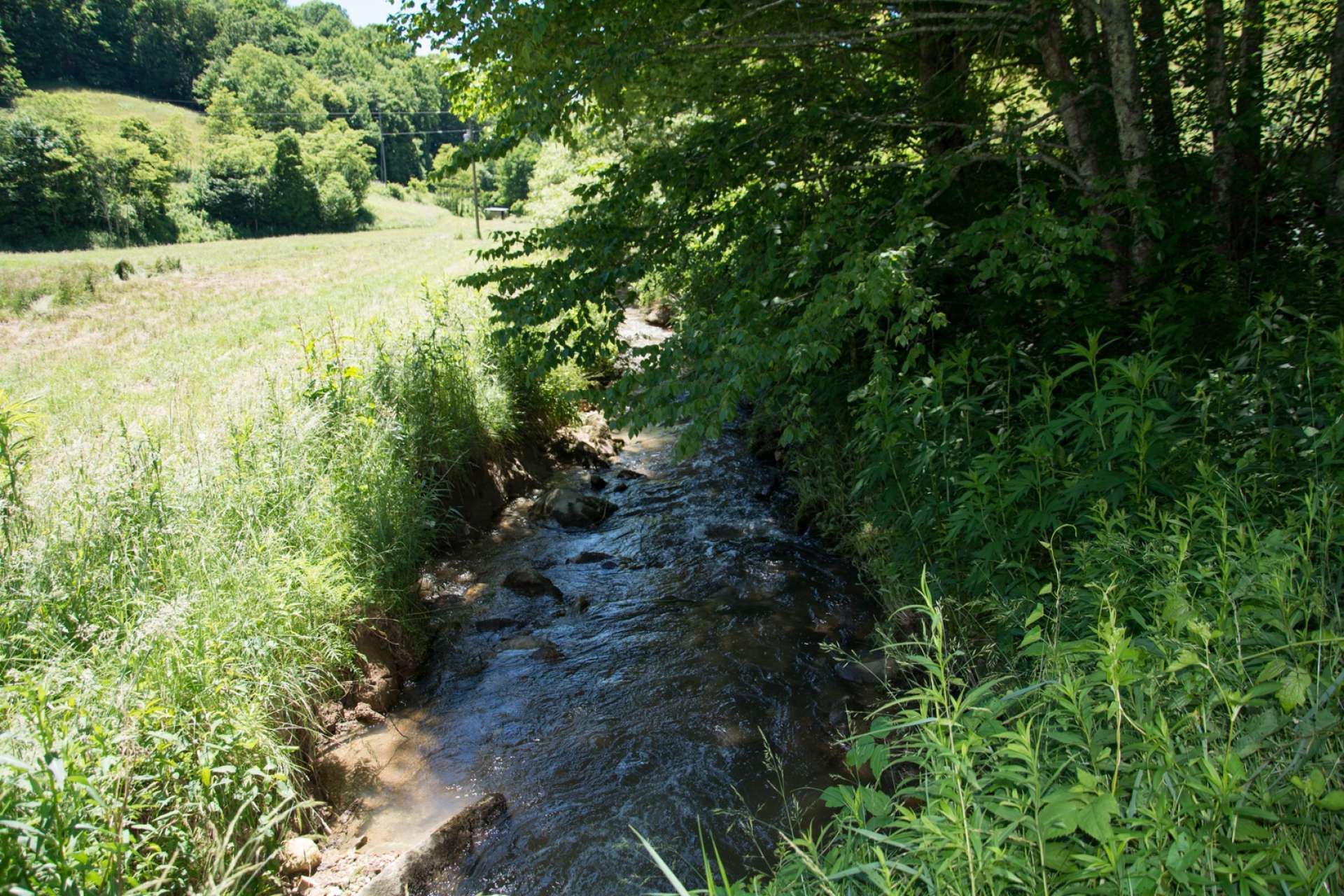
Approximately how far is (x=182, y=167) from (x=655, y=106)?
88.7m

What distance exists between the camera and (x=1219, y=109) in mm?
5000

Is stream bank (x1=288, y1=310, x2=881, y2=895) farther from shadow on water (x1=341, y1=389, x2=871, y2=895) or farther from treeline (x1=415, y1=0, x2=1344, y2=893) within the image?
treeline (x1=415, y1=0, x2=1344, y2=893)

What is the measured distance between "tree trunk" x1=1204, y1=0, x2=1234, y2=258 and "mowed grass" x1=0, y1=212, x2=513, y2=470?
711cm

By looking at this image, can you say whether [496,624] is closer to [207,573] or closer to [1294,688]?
[207,573]

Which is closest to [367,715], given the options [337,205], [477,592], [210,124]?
[477,592]

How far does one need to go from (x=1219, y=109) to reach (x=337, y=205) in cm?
8595

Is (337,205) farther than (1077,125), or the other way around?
(337,205)

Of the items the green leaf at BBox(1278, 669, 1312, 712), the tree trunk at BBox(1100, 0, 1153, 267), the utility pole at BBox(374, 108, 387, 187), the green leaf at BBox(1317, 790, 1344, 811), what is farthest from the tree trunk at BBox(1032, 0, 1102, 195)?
the utility pole at BBox(374, 108, 387, 187)

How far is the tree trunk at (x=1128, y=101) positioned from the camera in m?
4.68

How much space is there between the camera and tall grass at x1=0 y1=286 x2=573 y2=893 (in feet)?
8.69

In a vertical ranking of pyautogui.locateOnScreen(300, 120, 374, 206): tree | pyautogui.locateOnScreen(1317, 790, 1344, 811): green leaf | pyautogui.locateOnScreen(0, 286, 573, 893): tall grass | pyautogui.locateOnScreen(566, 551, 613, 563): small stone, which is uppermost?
pyautogui.locateOnScreen(300, 120, 374, 206): tree

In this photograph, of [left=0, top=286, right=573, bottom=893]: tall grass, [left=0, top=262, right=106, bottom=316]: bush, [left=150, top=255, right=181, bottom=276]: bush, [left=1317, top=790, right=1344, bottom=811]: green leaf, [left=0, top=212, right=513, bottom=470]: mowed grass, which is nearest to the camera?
[left=1317, top=790, right=1344, bottom=811]: green leaf

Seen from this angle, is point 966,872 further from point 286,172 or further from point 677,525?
point 286,172

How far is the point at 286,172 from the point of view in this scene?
7794cm
